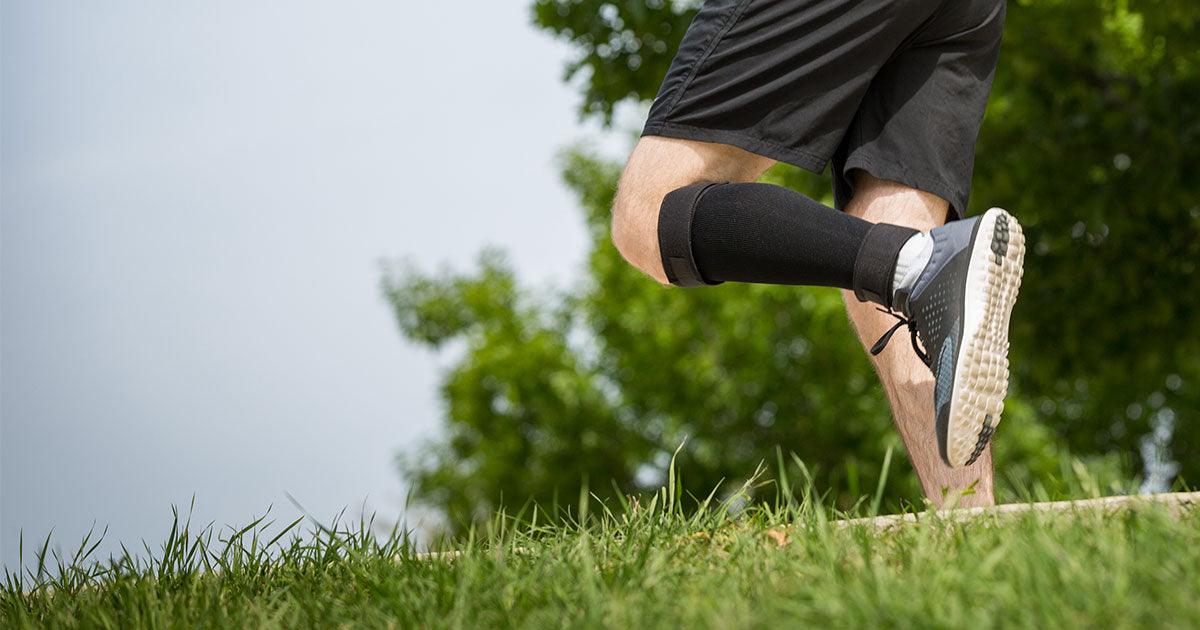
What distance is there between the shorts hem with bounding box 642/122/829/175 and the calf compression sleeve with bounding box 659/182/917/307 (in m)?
0.09

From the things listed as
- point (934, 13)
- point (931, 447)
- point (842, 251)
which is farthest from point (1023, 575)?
point (934, 13)

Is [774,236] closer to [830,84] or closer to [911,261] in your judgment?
[911,261]

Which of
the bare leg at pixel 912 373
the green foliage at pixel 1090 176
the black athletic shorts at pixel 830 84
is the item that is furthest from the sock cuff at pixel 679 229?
the green foliage at pixel 1090 176

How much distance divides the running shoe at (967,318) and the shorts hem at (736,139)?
0.33m

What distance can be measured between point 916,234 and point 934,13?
0.56 metres

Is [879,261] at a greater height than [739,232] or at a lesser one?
lesser

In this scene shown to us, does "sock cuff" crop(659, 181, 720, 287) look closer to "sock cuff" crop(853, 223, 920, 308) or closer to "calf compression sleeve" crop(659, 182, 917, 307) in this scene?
"calf compression sleeve" crop(659, 182, 917, 307)

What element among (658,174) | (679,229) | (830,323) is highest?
(658,174)

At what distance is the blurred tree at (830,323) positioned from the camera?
24.3 ft

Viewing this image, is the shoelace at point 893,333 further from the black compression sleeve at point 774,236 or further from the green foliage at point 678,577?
the green foliage at point 678,577

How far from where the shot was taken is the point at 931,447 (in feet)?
8.48

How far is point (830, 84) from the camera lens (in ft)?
7.98

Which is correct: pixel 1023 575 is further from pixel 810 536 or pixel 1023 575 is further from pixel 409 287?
pixel 409 287

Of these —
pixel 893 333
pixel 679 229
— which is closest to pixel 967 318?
pixel 893 333
